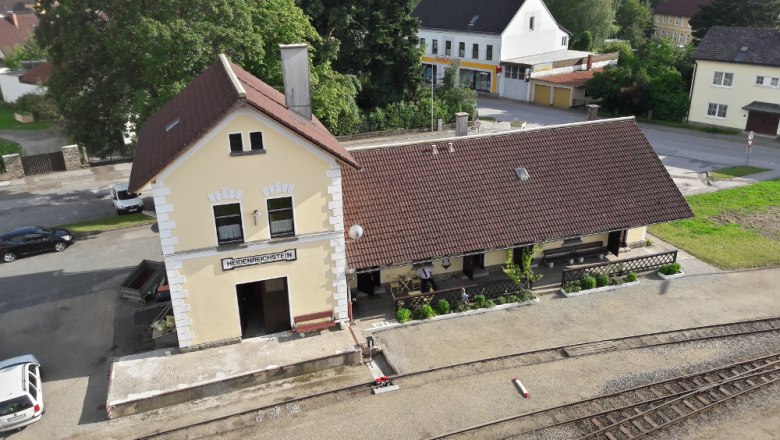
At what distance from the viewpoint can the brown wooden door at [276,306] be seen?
2294cm

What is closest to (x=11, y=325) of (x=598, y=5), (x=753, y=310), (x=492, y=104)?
(x=753, y=310)

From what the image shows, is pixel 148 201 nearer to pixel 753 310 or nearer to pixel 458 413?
pixel 458 413

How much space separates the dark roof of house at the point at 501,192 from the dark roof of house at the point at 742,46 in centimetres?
2884

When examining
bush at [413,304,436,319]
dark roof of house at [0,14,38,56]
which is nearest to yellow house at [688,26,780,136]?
bush at [413,304,436,319]

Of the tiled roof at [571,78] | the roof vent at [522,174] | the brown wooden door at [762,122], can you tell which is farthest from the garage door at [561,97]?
the roof vent at [522,174]

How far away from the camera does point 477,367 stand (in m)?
21.7

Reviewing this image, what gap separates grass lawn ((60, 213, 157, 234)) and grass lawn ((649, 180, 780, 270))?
2904cm

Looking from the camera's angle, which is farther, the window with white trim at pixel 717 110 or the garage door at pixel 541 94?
the garage door at pixel 541 94

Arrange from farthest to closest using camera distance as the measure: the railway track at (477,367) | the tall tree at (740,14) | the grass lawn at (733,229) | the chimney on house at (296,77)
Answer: the tall tree at (740,14) → the grass lawn at (733,229) → the chimney on house at (296,77) → the railway track at (477,367)

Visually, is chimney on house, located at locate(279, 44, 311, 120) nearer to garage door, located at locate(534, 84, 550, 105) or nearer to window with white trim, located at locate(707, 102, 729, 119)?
window with white trim, located at locate(707, 102, 729, 119)

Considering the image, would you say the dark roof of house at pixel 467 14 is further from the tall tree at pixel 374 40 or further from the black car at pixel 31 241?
the black car at pixel 31 241

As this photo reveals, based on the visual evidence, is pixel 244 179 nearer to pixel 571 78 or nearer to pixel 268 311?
pixel 268 311

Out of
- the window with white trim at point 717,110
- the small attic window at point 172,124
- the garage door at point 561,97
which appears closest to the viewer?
the small attic window at point 172,124

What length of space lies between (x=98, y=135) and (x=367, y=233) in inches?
831
